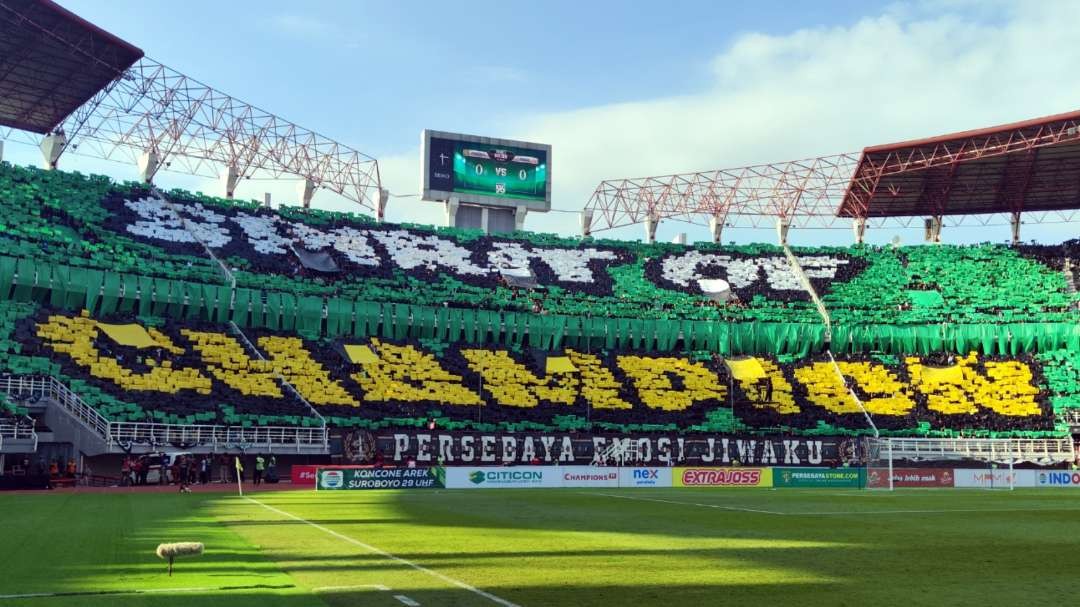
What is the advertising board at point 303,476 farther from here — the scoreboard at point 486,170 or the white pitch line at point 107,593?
the scoreboard at point 486,170

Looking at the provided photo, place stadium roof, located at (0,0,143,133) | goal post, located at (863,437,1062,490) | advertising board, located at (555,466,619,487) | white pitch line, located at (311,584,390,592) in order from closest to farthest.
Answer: white pitch line, located at (311,584,390,592) < advertising board, located at (555,466,619,487) < goal post, located at (863,437,1062,490) < stadium roof, located at (0,0,143,133)

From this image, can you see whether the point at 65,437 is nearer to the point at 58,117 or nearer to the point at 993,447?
the point at 58,117

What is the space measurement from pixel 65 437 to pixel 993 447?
2182 inches

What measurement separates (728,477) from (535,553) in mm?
38177

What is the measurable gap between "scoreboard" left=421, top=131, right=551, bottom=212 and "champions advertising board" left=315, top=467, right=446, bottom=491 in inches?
1695

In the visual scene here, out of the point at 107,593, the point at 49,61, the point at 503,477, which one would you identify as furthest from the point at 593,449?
the point at 107,593

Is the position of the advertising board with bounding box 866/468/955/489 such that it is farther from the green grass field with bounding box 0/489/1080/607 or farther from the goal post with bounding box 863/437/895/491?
the green grass field with bounding box 0/489/1080/607

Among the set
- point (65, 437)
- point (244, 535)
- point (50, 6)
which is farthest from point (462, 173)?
point (244, 535)

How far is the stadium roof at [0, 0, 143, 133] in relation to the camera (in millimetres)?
65625

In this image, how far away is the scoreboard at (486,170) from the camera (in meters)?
93.1

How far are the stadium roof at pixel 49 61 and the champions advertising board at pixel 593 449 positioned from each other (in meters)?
33.6

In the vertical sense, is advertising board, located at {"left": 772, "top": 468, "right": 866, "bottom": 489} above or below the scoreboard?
below

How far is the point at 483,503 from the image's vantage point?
41.4m

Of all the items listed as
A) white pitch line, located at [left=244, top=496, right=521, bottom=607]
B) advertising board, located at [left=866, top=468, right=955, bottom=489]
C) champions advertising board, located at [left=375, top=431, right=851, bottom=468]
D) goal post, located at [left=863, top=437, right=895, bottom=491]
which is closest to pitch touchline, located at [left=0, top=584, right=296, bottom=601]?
white pitch line, located at [left=244, top=496, right=521, bottom=607]
